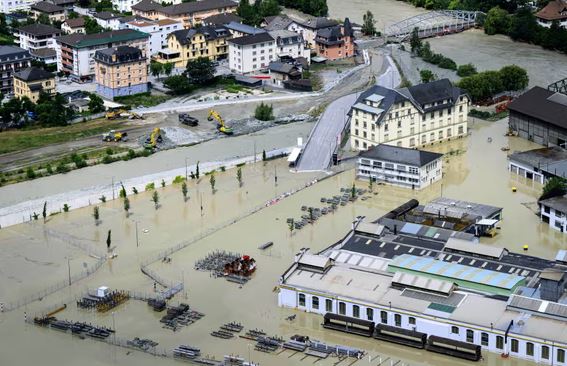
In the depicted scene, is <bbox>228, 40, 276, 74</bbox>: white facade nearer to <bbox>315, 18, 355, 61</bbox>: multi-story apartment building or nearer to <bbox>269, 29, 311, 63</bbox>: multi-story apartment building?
<bbox>269, 29, 311, 63</bbox>: multi-story apartment building

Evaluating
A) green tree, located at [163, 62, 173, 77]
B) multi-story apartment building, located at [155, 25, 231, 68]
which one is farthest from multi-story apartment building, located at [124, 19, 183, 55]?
green tree, located at [163, 62, 173, 77]

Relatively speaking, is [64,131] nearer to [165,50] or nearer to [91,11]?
[165,50]

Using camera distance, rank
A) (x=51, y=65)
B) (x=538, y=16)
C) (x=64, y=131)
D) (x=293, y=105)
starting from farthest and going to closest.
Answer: (x=538, y=16) < (x=51, y=65) < (x=293, y=105) < (x=64, y=131)

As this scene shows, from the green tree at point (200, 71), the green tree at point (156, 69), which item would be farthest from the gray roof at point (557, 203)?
the green tree at point (156, 69)

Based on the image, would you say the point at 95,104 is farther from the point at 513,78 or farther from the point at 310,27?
the point at 513,78

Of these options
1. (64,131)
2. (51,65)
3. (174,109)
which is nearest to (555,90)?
(174,109)

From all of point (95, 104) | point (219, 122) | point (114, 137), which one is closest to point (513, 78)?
point (219, 122)
